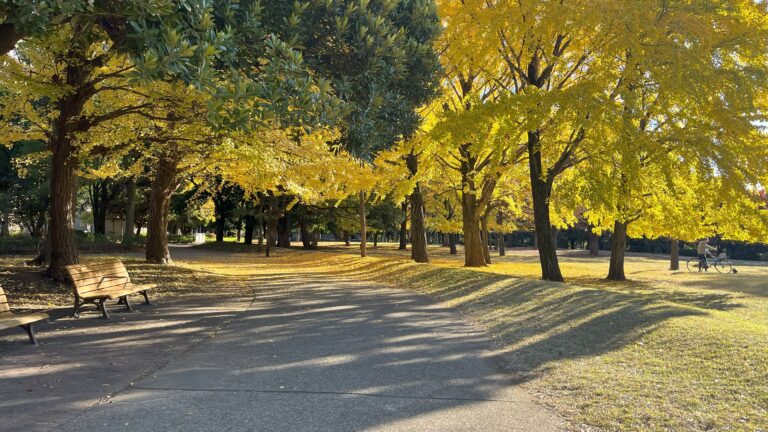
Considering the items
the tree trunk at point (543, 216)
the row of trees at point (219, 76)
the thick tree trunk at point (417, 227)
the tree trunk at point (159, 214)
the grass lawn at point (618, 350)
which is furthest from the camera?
the thick tree trunk at point (417, 227)

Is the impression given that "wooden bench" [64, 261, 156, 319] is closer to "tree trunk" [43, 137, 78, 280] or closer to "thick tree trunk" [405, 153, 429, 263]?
"tree trunk" [43, 137, 78, 280]

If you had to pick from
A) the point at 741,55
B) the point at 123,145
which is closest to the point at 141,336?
the point at 123,145

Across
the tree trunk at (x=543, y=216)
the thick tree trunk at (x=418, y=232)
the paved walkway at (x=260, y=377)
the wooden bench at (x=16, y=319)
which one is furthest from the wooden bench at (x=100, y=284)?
the thick tree trunk at (x=418, y=232)

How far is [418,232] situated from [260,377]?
18.7 m

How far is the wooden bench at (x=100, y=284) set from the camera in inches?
325

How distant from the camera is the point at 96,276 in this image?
350 inches

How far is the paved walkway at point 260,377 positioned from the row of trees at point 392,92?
290 cm

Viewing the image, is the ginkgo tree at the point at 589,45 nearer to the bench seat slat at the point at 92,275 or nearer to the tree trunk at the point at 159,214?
the bench seat slat at the point at 92,275

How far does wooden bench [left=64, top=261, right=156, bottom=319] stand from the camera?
8258 millimetres

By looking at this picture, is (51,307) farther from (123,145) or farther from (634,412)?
(634,412)

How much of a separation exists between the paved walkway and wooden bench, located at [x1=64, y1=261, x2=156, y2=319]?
39cm

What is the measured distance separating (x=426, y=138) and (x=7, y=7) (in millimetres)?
11096

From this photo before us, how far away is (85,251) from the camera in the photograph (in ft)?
90.5

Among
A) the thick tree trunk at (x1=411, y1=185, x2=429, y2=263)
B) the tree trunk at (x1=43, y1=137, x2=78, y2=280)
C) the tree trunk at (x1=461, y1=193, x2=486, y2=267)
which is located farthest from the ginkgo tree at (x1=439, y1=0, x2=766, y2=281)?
the tree trunk at (x1=43, y1=137, x2=78, y2=280)
